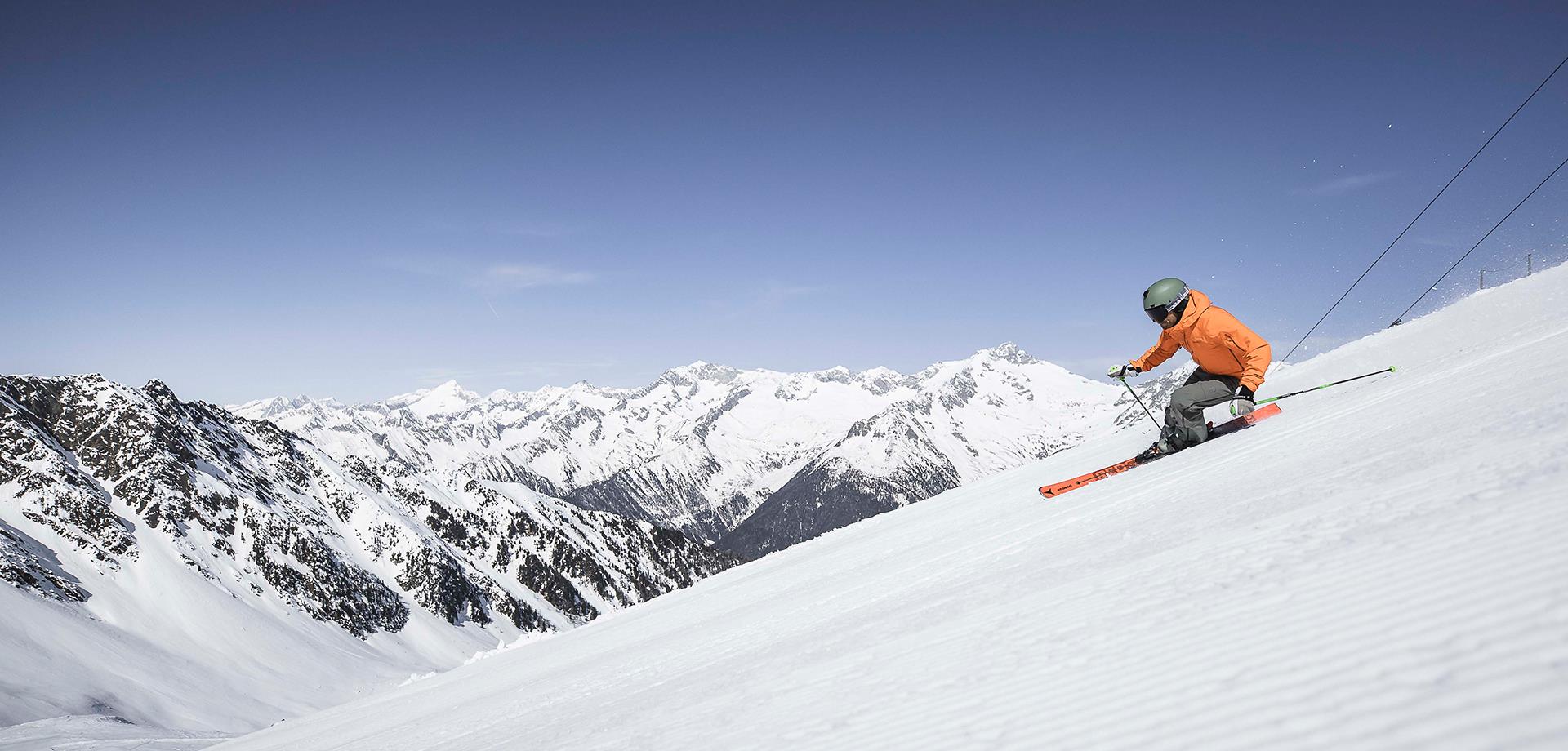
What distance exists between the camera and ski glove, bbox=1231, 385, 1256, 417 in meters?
11.8

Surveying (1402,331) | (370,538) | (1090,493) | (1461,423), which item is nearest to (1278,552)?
(1461,423)

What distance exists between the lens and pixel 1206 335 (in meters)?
12.0

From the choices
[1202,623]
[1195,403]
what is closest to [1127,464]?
[1195,403]

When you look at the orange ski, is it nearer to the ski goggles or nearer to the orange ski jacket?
the orange ski jacket

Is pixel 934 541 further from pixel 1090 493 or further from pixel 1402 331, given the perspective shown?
pixel 1402 331

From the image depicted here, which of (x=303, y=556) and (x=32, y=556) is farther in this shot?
(x=303, y=556)

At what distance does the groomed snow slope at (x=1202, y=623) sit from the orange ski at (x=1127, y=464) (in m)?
0.49

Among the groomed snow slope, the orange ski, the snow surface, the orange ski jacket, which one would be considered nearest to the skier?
the orange ski jacket

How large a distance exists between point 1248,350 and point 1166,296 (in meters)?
1.49

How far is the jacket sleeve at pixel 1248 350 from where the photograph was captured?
11.6 meters

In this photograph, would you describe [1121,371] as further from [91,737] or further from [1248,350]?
[91,737]

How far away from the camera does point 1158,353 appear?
13.2m

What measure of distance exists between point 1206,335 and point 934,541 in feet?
18.3

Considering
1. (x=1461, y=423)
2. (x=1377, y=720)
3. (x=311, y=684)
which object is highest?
(x=1461, y=423)
